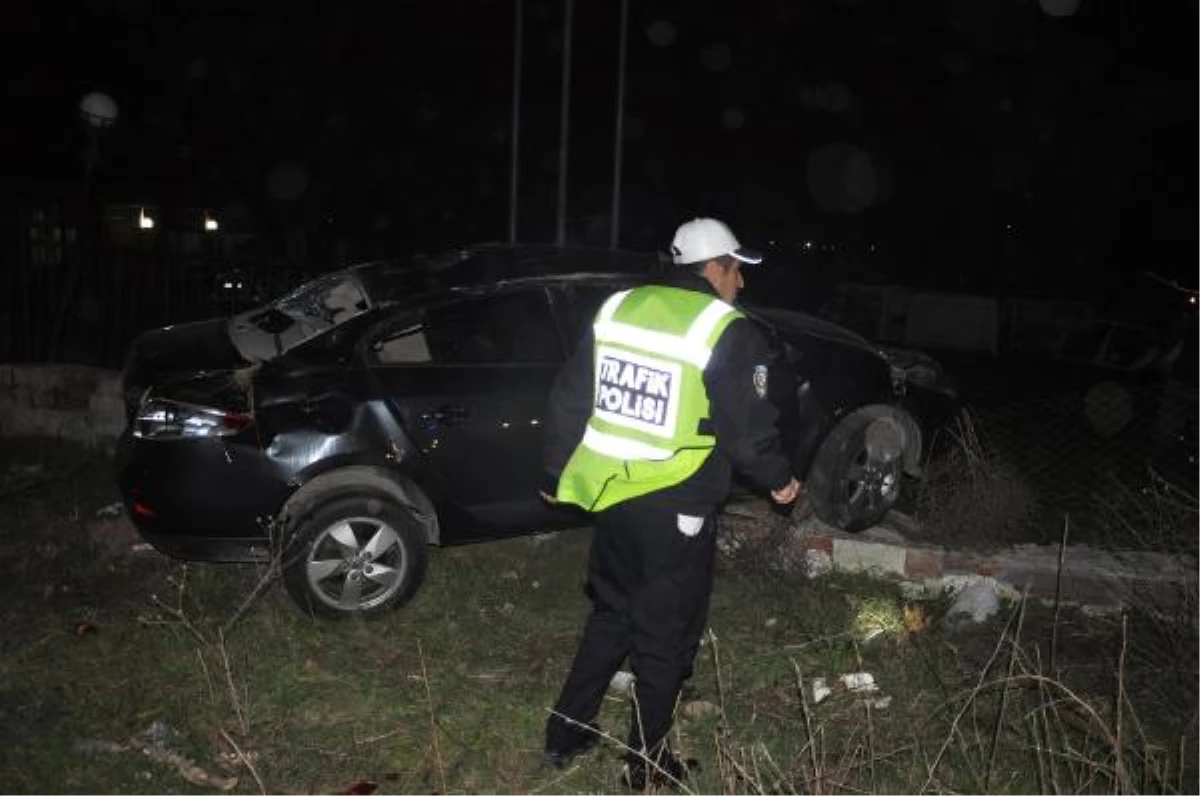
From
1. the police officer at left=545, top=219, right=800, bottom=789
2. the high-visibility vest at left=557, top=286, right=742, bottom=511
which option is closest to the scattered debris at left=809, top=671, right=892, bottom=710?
the police officer at left=545, top=219, right=800, bottom=789

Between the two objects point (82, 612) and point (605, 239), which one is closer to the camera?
point (82, 612)

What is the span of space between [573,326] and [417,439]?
3.17 ft

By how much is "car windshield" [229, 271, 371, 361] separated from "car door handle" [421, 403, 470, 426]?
610 mm

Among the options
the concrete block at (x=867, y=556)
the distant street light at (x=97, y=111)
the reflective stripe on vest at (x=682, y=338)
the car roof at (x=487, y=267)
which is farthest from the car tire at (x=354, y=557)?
the distant street light at (x=97, y=111)

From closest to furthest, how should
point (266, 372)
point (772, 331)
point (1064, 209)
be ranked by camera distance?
point (266, 372), point (772, 331), point (1064, 209)

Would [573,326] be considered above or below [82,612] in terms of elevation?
above

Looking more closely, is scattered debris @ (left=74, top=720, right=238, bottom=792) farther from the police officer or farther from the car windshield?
the car windshield

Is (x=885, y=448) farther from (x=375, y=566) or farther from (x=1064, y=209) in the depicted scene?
(x=1064, y=209)

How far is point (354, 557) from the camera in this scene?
176 inches

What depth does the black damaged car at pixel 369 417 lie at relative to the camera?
433 cm

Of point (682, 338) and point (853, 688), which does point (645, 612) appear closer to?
point (682, 338)

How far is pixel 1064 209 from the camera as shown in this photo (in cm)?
2203

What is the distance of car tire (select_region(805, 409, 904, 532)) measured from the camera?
5.45 metres

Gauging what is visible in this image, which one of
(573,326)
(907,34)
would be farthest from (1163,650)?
(907,34)
